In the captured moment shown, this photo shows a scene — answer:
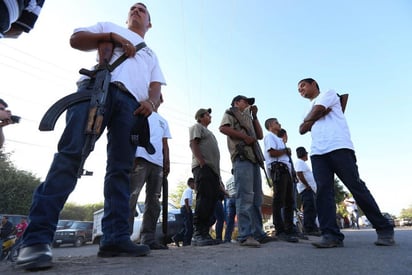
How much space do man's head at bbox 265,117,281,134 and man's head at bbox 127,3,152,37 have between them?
11.0ft

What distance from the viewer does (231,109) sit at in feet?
14.3

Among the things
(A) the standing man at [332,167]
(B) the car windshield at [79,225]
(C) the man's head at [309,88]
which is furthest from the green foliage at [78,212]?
(A) the standing man at [332,167]

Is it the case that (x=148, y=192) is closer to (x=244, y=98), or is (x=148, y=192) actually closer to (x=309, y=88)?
(x=244, y=98)

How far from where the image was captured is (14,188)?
27094 mm

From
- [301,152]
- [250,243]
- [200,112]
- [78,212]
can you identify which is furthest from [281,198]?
[78,212]

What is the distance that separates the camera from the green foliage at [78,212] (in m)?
38.5

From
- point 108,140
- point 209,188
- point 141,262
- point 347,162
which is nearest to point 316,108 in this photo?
point 347,162

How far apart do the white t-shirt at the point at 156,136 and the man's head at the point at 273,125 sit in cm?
199

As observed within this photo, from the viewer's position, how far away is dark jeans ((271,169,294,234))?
15.6ft

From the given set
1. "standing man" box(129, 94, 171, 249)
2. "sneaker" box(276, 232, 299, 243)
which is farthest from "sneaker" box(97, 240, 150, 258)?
"sneaker" box(276, 232, 299, 243)

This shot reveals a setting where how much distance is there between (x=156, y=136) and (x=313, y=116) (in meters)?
2.21

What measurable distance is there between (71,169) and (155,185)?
2233 millimetres

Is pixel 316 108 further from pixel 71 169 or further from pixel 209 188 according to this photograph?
pixel 71 169

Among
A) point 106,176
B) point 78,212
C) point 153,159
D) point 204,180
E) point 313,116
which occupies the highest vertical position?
point 78,212
